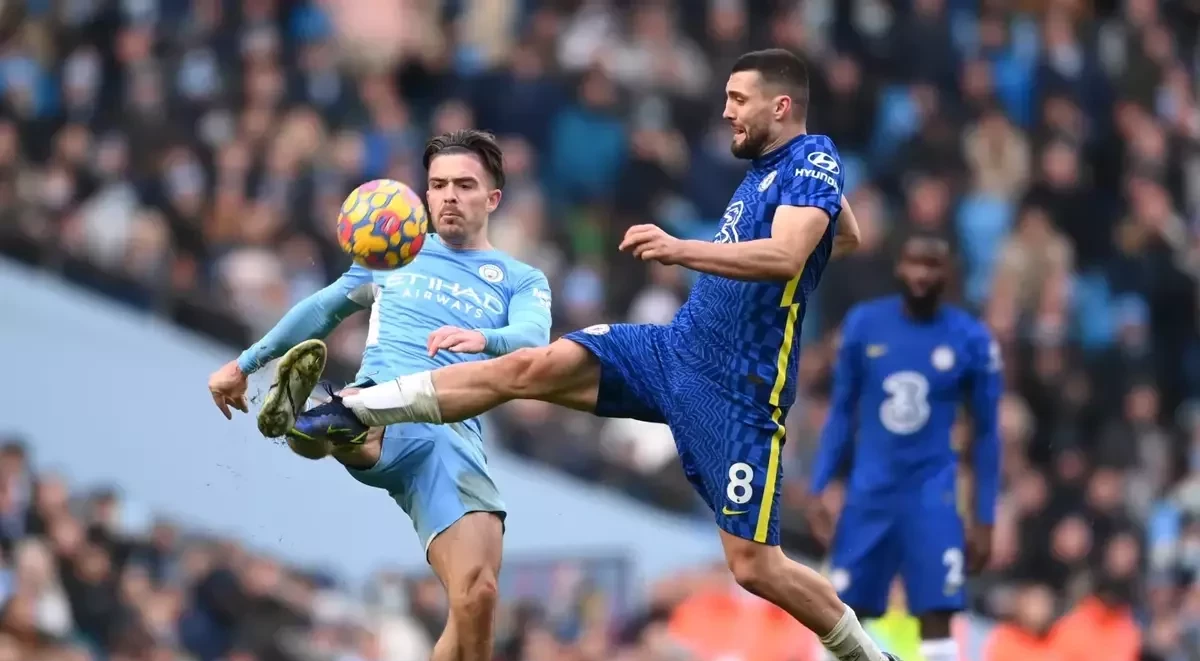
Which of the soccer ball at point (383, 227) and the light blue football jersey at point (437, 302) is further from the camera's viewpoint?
the light blue football jersey at point (437, 302)

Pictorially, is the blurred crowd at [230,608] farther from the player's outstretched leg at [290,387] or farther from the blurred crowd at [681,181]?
the player's outstretched leg at [290,387]

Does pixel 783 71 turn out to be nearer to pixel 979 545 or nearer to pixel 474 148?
pixel 474 148

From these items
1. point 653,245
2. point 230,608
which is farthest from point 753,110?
point 230,608

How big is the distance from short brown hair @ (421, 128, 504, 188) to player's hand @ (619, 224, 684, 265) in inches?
58.9

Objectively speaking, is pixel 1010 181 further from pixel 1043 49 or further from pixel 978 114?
pixel 1043 49

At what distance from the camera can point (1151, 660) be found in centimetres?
1538

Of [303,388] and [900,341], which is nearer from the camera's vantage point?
[303,388]

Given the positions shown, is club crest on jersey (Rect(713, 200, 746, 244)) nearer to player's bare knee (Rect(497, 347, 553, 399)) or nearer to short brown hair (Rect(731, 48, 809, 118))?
short brown hair (Rect(731, 48, 809, 118))

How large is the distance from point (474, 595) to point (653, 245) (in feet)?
5.99

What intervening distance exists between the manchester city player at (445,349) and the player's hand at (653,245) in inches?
38.3

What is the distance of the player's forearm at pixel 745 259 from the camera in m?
8.81

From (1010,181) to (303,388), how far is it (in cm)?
1154

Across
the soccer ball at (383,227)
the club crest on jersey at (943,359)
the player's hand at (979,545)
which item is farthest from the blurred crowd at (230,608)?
the soccer ball at (383,227)

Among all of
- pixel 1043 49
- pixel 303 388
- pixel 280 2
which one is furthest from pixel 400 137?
pixel 303 388
